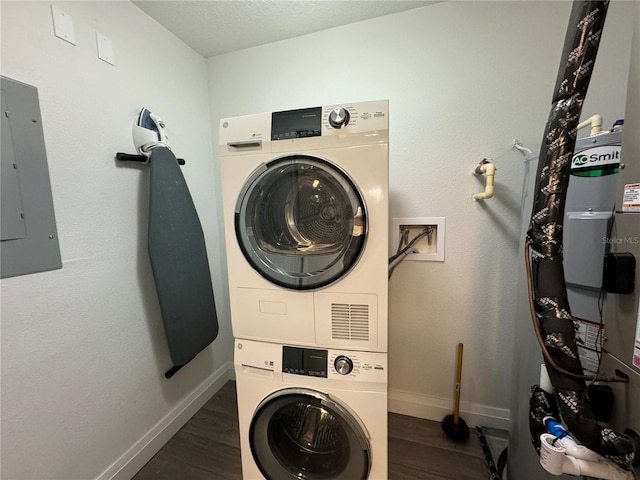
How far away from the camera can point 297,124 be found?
99 cm

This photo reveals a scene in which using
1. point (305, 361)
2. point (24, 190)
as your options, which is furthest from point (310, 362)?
point (24, 190)

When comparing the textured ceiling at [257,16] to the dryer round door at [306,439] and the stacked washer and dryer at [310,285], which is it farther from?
the dryer round door at [306,439]

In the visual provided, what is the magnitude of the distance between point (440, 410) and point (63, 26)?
2802 mm

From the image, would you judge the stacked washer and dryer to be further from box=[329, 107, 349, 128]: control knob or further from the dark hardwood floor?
the dark hardwood floor

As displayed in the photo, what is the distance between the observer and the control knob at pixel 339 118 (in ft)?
3.02

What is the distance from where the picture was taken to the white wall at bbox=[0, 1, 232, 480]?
0.96 m

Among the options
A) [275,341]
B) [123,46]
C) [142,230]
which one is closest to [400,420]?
[275,341]

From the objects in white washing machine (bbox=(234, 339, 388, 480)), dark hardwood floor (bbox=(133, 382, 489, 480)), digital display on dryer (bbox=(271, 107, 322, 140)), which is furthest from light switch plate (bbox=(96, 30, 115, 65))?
dark hardwood floor (bbox=(133, 382, 489, 480))

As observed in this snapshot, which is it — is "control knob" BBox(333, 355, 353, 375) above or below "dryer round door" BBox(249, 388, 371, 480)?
above

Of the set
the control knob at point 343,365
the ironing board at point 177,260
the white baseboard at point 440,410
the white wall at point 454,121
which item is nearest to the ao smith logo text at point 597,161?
the white wall at point 454,121

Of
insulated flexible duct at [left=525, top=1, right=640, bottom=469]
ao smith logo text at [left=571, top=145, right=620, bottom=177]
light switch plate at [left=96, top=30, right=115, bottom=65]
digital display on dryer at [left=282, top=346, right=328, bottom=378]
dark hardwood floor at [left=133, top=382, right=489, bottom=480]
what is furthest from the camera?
dark hardwood floor at [left=133, top=382, right=489, bottom=480]

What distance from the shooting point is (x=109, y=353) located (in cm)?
125

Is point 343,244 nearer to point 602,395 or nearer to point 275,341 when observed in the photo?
point 275,341

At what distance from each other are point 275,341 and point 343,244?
1.73 feet
